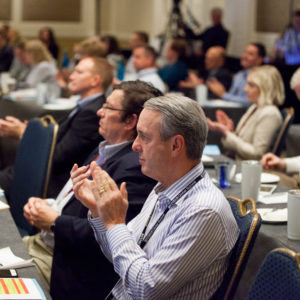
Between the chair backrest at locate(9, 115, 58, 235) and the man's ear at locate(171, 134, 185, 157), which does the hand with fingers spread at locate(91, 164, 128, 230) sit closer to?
the man's ear at locate(171, 134, 185, 157)

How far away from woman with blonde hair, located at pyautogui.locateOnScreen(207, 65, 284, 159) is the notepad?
2.69 meters

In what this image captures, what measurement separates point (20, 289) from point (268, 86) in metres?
3.03

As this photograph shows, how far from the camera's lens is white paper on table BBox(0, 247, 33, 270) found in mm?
1984

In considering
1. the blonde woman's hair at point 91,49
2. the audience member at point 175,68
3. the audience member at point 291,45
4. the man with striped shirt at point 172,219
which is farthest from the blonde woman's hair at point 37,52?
the man with striped shirt at point 172,219

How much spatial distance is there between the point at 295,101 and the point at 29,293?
6.50m

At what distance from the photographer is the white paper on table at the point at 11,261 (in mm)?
1984

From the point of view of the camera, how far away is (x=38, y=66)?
7680mm

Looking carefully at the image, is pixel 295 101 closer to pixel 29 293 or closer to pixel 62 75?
pixel 62 75

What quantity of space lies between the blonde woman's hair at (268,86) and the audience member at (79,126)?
3.46 ft

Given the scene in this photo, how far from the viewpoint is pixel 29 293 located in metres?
1.71

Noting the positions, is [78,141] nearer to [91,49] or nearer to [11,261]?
[11,261]

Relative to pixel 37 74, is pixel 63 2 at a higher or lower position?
higher

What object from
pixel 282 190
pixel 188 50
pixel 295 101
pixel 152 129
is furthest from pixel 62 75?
pixel 152 129

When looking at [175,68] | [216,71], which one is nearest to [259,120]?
[216,71]
